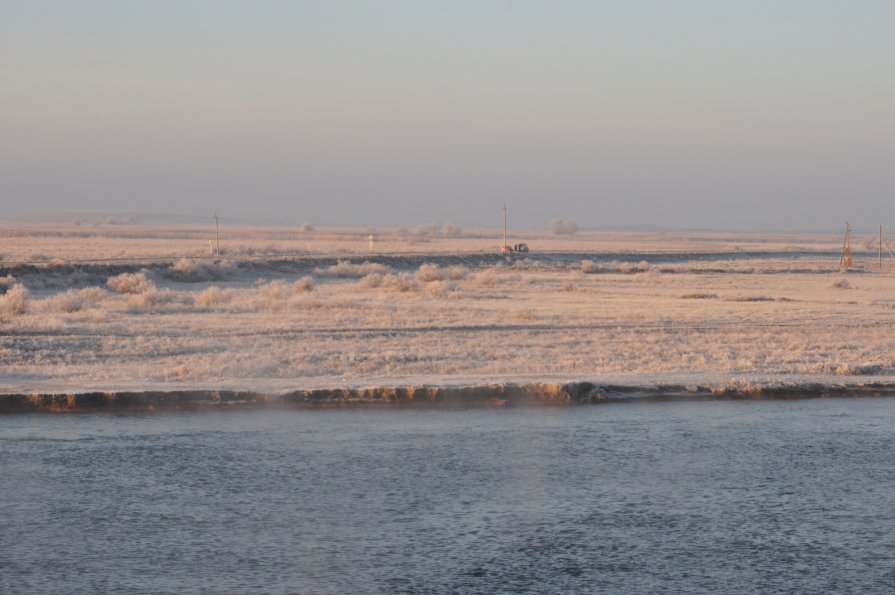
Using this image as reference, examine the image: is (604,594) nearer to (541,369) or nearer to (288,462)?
(288,462)

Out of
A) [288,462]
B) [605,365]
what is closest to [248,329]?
[605,365]

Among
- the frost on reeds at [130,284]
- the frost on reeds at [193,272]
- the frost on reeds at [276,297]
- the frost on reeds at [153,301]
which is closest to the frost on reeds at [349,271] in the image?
the frost on reeds at [193,272]

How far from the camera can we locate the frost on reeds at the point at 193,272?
48.3m

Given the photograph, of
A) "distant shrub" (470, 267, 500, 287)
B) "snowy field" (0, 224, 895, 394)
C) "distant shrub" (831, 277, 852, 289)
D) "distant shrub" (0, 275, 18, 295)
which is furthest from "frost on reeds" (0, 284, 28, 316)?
"distant shrub" (831, 277, 852, 289)

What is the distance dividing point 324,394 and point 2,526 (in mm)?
5704

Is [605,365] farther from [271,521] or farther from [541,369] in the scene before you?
[271,521]

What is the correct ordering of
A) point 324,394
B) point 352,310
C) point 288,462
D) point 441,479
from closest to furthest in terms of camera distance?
point 441,479, point 288,462, point 324,394, point 352,310

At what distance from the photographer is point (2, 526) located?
26.0ft

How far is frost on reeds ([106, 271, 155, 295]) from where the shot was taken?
39.5 meters

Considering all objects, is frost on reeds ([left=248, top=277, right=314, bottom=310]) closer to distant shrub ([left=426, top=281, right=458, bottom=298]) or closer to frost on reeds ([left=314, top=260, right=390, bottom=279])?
distant shrub ([left=426, top=281, right=458, bottom=298])

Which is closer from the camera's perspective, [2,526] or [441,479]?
[2,526]

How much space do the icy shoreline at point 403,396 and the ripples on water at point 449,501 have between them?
0.54 metres

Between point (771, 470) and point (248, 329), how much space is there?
51.8 ft

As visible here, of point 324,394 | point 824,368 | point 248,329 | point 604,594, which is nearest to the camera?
point 604,594
